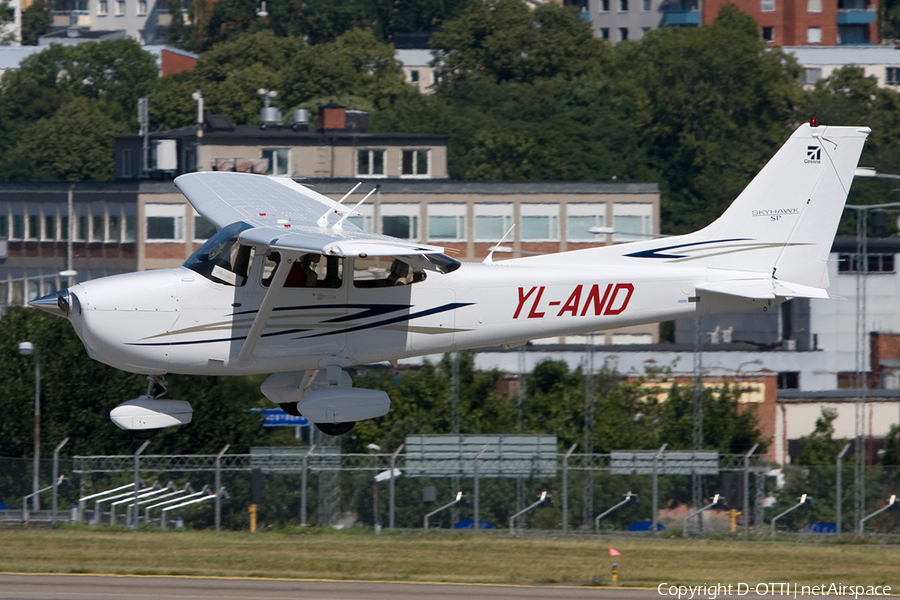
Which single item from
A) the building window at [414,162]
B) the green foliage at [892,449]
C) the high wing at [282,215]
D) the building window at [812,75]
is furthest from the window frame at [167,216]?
the building window at [812,75]

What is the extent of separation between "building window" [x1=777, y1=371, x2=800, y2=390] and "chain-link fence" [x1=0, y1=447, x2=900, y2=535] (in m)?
26.7

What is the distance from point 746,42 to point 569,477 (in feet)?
296

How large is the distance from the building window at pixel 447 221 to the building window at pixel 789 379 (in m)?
15.2

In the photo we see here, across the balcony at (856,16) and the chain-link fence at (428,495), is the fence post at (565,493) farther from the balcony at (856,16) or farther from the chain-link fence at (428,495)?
the balcony at (856,16)

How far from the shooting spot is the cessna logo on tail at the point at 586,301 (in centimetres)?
1938

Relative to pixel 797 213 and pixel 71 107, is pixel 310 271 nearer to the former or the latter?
pixel 797 213

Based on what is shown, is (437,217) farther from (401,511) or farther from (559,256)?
(559,256)

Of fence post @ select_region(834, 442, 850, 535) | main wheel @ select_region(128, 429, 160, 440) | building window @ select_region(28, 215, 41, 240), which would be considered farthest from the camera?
building window @ select_region(28, 215, 41, 240)

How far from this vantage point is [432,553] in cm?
2673

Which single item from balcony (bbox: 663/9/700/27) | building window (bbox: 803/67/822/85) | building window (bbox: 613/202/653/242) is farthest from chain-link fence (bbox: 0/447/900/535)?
balcony (bbox: 663/9/700/27)

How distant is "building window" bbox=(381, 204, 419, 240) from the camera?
62.0m

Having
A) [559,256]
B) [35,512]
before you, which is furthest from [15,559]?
[559,256]

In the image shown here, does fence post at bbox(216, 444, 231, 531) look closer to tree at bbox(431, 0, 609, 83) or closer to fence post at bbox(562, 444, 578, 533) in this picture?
fence post at bbox(562, 444, 578, 533)

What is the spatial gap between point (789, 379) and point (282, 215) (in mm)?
45532
